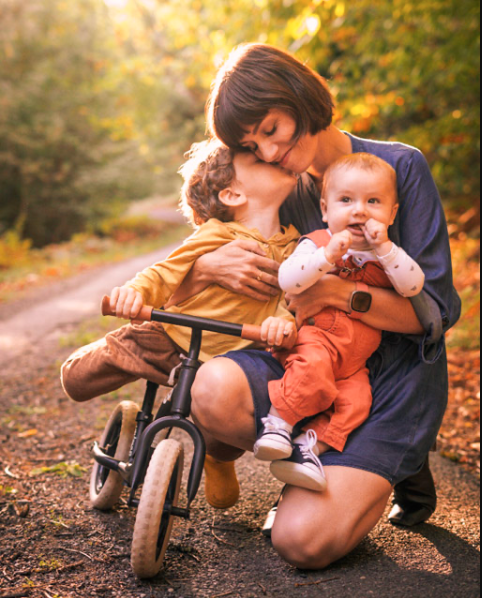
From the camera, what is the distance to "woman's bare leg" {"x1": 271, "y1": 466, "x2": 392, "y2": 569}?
2.08m

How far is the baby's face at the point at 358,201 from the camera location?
2.21 meters

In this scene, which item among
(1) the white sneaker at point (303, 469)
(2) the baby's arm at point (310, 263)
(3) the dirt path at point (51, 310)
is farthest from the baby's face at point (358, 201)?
(3) the dirt path at point (51, 310)

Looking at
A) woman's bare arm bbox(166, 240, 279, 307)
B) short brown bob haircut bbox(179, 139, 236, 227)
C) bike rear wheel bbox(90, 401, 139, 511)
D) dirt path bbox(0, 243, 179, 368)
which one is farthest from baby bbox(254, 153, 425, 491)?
dirt path bbox(0, 243, 179, 368)

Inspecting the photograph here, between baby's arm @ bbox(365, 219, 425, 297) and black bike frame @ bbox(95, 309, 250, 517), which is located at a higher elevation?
baby's arm @ bbox(365, 219, 425, 297)

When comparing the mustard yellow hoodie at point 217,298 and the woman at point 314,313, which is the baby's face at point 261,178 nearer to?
the woman at point 314,313

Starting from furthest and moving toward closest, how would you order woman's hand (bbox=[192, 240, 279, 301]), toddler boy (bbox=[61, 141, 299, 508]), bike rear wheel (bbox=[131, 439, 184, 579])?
toddler boy (bbox=[61, 141, 299, 508]), woman's hand (bbox=[192, 240, 279, 301]), bike rear wheel (bbox=[131, 439, 184, 579])

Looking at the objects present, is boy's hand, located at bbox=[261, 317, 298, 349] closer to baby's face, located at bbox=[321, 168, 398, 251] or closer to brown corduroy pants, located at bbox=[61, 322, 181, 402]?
baby's face, located at bbox=[321, 168, 398, 251]

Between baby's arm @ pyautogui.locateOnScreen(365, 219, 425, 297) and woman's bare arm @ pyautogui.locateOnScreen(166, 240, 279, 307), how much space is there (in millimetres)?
482

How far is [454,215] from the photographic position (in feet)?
30.9

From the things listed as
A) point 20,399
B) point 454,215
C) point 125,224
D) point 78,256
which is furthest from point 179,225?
point 20,399

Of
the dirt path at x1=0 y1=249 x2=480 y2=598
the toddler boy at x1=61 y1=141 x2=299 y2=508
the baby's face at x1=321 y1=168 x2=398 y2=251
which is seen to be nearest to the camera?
the dirt path at x1=0 y1=249 x2=480 y2=598

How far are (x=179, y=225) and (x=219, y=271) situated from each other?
19305 millimetres

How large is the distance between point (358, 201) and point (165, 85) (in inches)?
892

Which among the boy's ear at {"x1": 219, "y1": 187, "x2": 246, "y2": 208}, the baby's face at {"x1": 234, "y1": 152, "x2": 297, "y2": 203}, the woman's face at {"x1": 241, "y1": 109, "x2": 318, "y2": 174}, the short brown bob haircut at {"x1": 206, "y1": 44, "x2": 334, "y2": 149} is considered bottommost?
the boy's ear at {"x1": 219, "y1": 187, "x2": 246, "y2": 208}
